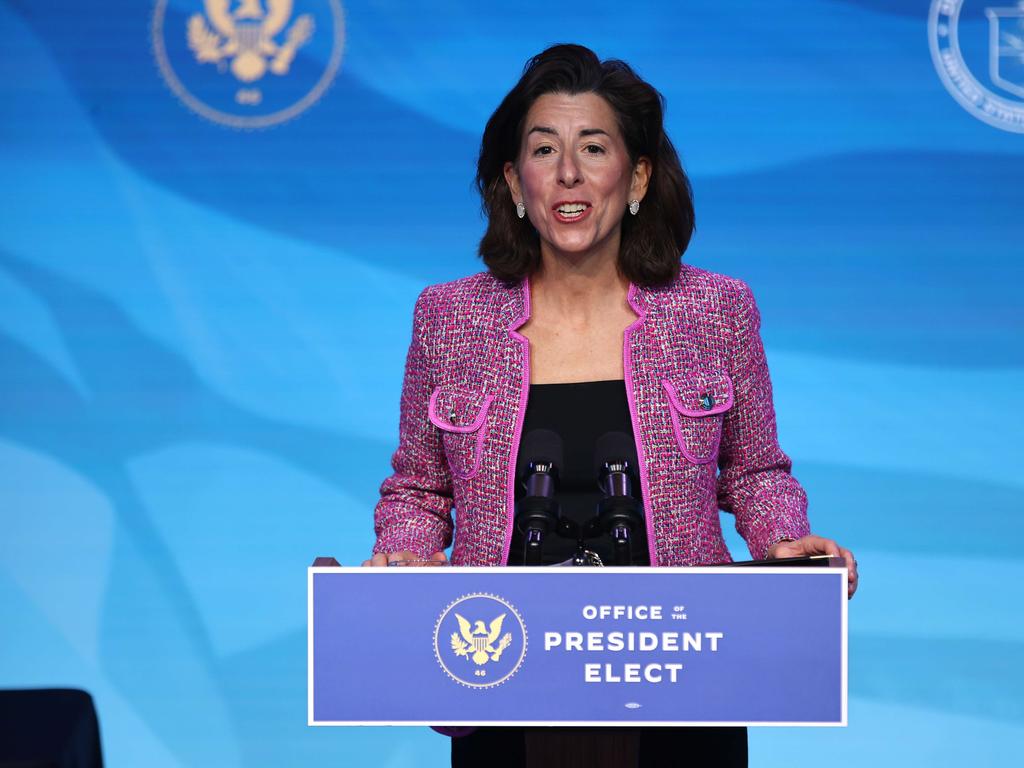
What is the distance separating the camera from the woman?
192cm

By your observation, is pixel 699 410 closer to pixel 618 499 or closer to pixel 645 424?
pixel 645 424

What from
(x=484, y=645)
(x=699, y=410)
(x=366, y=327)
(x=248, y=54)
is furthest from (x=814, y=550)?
(x=248, y=54)

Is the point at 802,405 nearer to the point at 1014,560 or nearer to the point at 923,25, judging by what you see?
the point at 1014,560

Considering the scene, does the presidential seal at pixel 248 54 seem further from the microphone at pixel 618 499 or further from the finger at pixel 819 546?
the finger at pixel 819 546

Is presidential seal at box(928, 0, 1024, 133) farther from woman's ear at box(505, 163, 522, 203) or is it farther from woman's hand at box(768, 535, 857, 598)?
woman's hand at box(768, 535, 857, 598)

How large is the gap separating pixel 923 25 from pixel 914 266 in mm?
597

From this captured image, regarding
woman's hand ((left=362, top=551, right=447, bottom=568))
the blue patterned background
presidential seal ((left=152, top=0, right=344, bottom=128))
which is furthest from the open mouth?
presidential seal ((left=152, top=0, right=344, bottom=128))

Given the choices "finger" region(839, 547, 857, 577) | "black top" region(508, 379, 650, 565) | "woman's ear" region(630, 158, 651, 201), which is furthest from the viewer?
"woman's ear" region(630, 158, 651, 201)

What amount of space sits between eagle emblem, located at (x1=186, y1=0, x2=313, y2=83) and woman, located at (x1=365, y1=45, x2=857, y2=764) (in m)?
1.46

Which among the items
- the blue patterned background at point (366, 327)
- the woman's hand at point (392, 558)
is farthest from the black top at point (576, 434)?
the blue patterned background at point (366, 327)

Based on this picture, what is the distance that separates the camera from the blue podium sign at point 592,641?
1427 millimetres

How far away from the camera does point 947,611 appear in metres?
3.47

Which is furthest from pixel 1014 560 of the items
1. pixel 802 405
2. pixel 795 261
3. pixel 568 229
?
pixel 568 229

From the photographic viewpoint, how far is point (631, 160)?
2066mm
